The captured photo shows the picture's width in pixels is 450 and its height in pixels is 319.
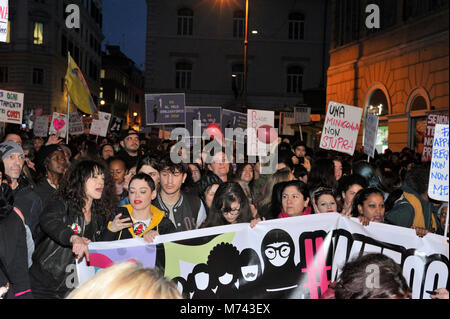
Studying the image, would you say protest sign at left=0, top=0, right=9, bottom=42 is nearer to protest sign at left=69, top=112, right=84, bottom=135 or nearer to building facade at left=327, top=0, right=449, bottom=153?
protest sign at left=69, top=112, right=84, bottom=135

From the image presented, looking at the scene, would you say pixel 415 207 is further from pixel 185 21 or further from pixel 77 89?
pixel 185 21

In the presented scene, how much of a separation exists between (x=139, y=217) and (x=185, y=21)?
38.9 m

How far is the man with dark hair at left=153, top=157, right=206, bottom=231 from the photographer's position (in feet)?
18.7

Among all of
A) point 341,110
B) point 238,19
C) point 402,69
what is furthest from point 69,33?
point 341,110

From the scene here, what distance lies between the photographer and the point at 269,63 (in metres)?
42.9

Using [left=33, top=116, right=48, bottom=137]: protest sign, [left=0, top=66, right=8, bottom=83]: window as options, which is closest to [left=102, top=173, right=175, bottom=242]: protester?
[left=33, top=116, right=48, bottom=137]: protest sign

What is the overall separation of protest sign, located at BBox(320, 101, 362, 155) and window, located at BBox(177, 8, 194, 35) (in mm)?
33820

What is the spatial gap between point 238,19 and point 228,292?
129ft

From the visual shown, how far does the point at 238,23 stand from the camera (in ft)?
138

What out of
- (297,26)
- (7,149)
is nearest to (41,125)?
(7,149)

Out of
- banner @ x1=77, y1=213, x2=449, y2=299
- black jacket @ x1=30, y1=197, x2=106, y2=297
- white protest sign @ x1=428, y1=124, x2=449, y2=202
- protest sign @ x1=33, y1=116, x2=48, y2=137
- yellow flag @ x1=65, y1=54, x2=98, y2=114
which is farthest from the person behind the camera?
protest sign @ x1=33, y1=116, x2=48, y2=137

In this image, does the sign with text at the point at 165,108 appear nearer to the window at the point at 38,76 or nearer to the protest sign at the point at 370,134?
the protest sign at the point at 370,134

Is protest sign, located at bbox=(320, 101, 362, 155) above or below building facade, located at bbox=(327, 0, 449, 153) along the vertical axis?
below
